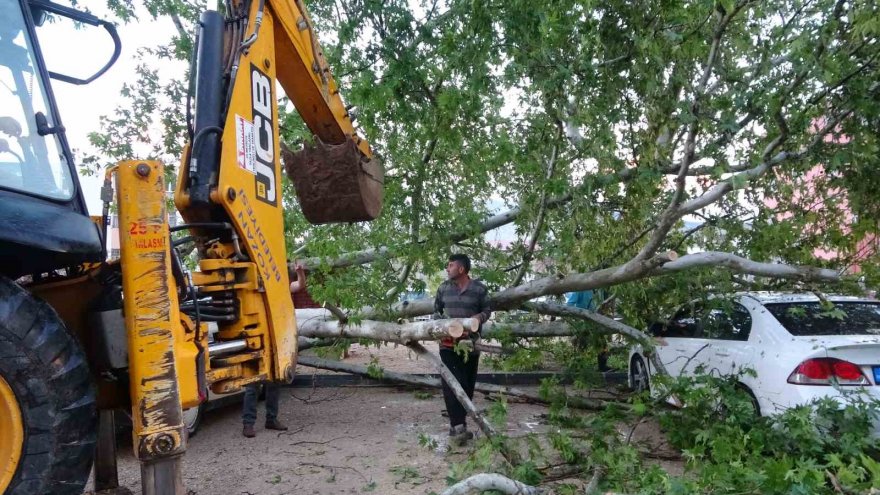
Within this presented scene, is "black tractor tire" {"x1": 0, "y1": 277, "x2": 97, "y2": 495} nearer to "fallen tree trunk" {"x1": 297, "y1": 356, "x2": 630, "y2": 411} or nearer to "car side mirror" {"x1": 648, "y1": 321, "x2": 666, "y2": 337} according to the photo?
"fallen tree trunk" {"x1": 297, "y1": 356, "x2": 630, "y2": 411}

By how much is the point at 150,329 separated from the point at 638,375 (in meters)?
6.61

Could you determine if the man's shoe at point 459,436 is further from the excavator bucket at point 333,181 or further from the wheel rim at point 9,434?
the wheel rim at point 9,434

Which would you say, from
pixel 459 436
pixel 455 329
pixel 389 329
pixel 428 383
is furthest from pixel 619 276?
pixel 428 383

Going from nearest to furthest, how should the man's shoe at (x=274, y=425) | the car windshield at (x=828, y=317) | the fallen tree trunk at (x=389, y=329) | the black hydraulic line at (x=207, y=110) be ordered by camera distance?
the black hydraulic line at (x=207, y=110) → the fallen tree trunk at (x=389, y=329) → the car windshield at (x=828, y=317) → the man's shoe at (x=274, y=425)

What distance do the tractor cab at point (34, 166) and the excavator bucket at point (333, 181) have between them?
→ 1.70 m

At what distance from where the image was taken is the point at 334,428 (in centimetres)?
707

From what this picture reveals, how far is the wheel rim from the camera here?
7.75 feet

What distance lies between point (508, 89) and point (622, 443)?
3.45 meters

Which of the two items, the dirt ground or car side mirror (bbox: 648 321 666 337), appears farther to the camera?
car side mirror (bbox: 648 321 666 337)

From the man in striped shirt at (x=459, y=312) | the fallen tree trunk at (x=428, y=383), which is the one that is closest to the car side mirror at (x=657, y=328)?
the fallen tree trunk at (x=428, y=383)

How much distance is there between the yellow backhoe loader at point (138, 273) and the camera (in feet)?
8.00

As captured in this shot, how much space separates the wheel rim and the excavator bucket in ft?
8.34

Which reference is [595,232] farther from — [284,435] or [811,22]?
[284,435]

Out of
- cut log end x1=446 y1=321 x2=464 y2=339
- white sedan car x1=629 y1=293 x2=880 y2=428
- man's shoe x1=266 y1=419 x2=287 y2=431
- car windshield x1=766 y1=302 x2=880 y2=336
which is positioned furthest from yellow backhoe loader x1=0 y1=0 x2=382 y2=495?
car windshield x1=766 y1=302 x2=880 y2=336
